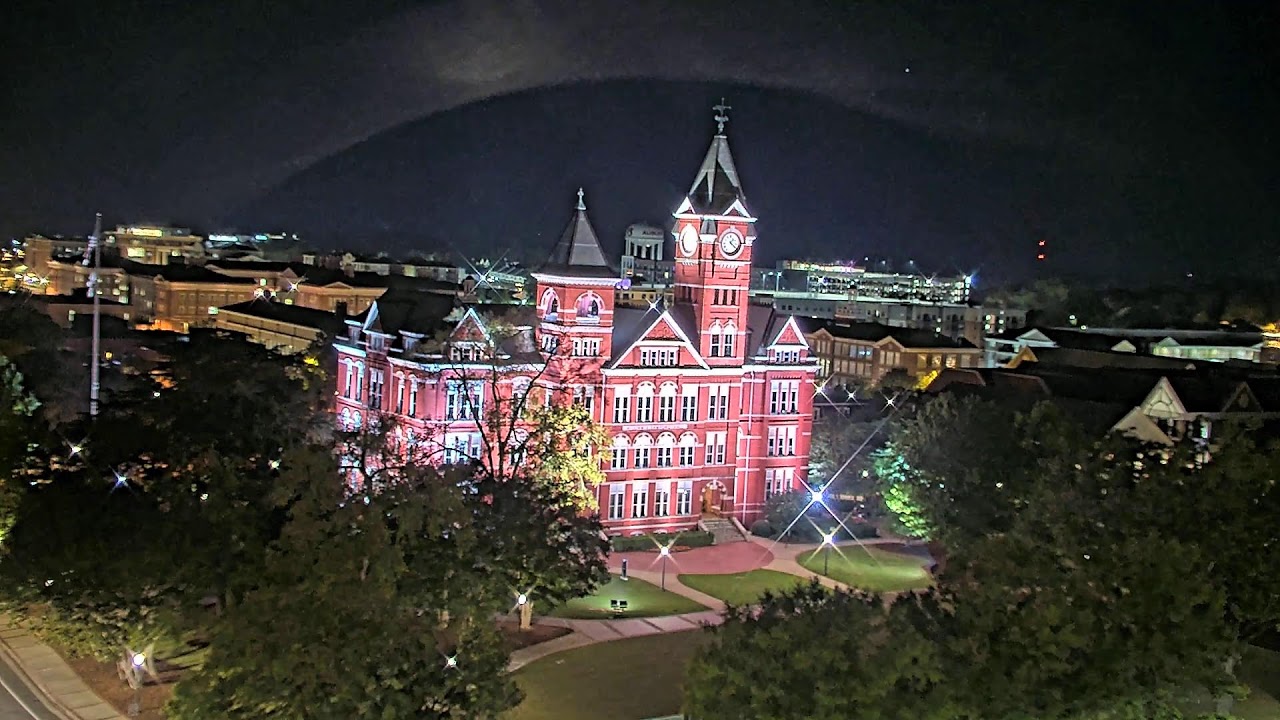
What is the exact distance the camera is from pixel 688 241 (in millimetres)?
63250

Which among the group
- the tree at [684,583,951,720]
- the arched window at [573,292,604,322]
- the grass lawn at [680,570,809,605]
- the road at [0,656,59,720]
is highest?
the arched window at [573,292,604,322]

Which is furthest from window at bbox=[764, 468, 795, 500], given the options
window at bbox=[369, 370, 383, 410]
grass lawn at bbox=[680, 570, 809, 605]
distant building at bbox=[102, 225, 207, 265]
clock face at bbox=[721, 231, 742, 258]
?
distant building at bbox=[102, 225, 207, 265]

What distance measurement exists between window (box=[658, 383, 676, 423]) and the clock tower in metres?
2.57

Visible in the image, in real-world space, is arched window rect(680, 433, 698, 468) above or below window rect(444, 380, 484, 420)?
below

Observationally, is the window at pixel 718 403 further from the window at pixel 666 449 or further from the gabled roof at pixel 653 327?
the window at pixel 666 449

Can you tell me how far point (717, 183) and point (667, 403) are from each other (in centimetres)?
1132

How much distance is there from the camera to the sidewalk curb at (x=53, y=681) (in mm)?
33969

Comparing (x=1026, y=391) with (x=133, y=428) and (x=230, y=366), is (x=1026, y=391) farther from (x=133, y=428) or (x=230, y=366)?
(x=133, y=428)

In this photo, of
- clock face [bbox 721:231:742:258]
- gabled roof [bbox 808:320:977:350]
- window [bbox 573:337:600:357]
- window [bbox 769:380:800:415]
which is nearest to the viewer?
window [bbox 573:337:600:357]

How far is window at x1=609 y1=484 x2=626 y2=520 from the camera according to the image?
60312 mm

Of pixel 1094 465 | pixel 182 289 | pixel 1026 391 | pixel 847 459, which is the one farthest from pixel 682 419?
pixel 182 289

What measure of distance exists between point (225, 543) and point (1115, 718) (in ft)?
74.0

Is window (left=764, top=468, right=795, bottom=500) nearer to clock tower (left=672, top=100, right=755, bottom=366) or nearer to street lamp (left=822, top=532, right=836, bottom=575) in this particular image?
street lamp (left=822, top=532, right=836, bottom=575)

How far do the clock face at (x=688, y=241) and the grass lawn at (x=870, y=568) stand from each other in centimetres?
1599
